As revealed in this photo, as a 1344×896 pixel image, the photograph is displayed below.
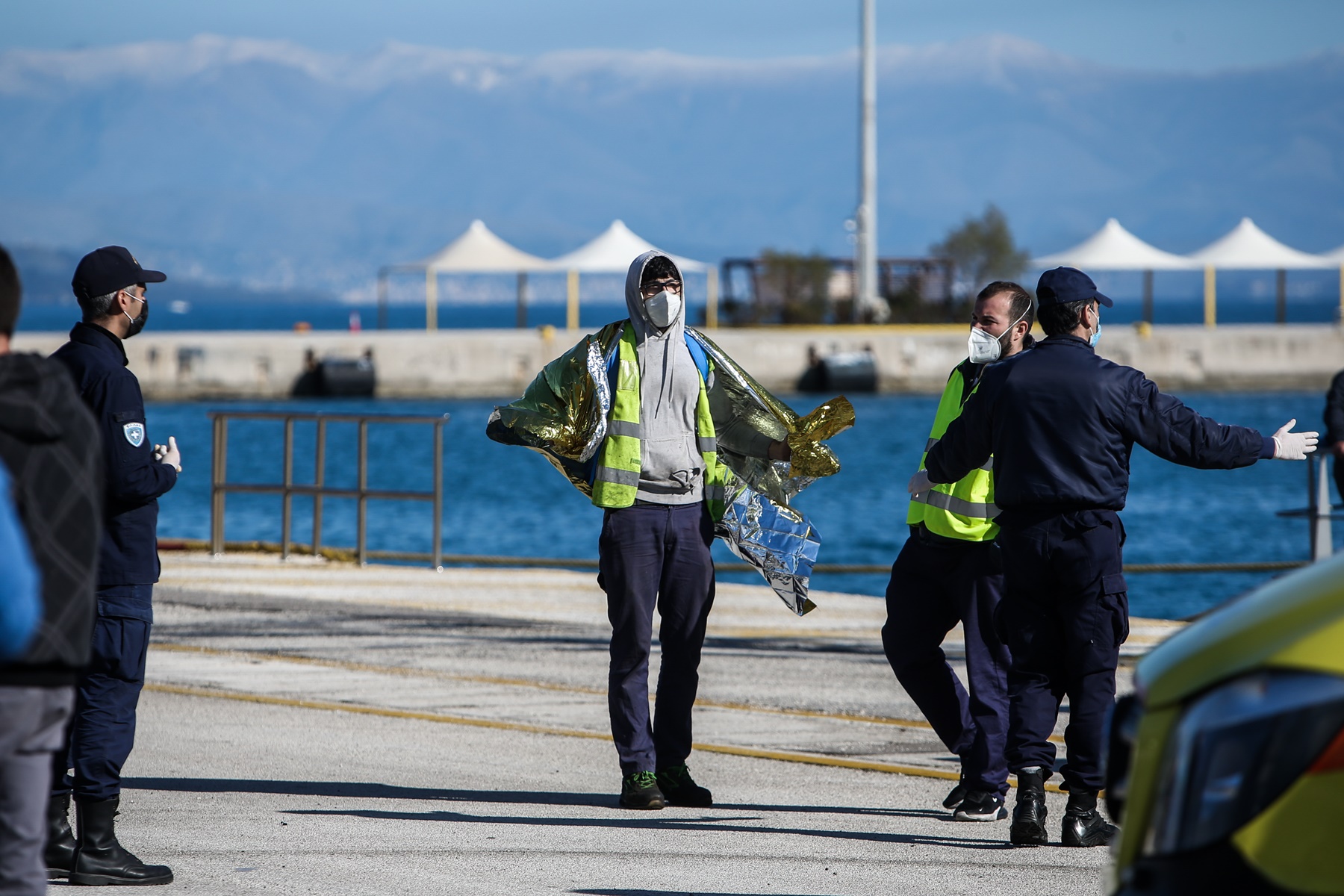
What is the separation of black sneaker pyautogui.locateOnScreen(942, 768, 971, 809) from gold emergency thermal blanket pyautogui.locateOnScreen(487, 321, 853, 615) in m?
1.00

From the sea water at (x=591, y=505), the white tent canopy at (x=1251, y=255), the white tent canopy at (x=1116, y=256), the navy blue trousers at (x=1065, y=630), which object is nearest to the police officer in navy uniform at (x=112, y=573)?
the navy blue trousers at (x=1065, y=630)

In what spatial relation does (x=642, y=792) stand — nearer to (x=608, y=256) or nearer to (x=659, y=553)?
(x=659, y=553)

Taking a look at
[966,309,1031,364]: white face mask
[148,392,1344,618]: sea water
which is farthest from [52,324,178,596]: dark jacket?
[148,392,1344,618]: sea water

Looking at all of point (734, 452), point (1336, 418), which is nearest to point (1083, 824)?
point (734, 452)

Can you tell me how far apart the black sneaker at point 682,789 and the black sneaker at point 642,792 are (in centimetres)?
10

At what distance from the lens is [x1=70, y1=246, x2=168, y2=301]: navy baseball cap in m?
5.16

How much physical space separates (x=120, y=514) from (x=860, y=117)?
2098 inches

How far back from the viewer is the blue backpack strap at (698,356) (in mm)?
6602

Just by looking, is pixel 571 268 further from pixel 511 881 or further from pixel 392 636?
pixel 511 881

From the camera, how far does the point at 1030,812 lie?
5.68 meters

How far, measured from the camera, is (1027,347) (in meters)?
6.18

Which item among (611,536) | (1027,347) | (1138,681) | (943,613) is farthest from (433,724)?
(1138,681)

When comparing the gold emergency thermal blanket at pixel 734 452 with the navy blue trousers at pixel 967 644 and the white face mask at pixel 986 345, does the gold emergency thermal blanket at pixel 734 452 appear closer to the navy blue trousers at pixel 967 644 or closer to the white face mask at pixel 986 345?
the navy blue trousers at pixel 967 644

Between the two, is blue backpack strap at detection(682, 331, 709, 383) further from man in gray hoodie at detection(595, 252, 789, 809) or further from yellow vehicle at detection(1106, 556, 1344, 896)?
yellow vehicle at detection(1106, 556, 1344, 896)
